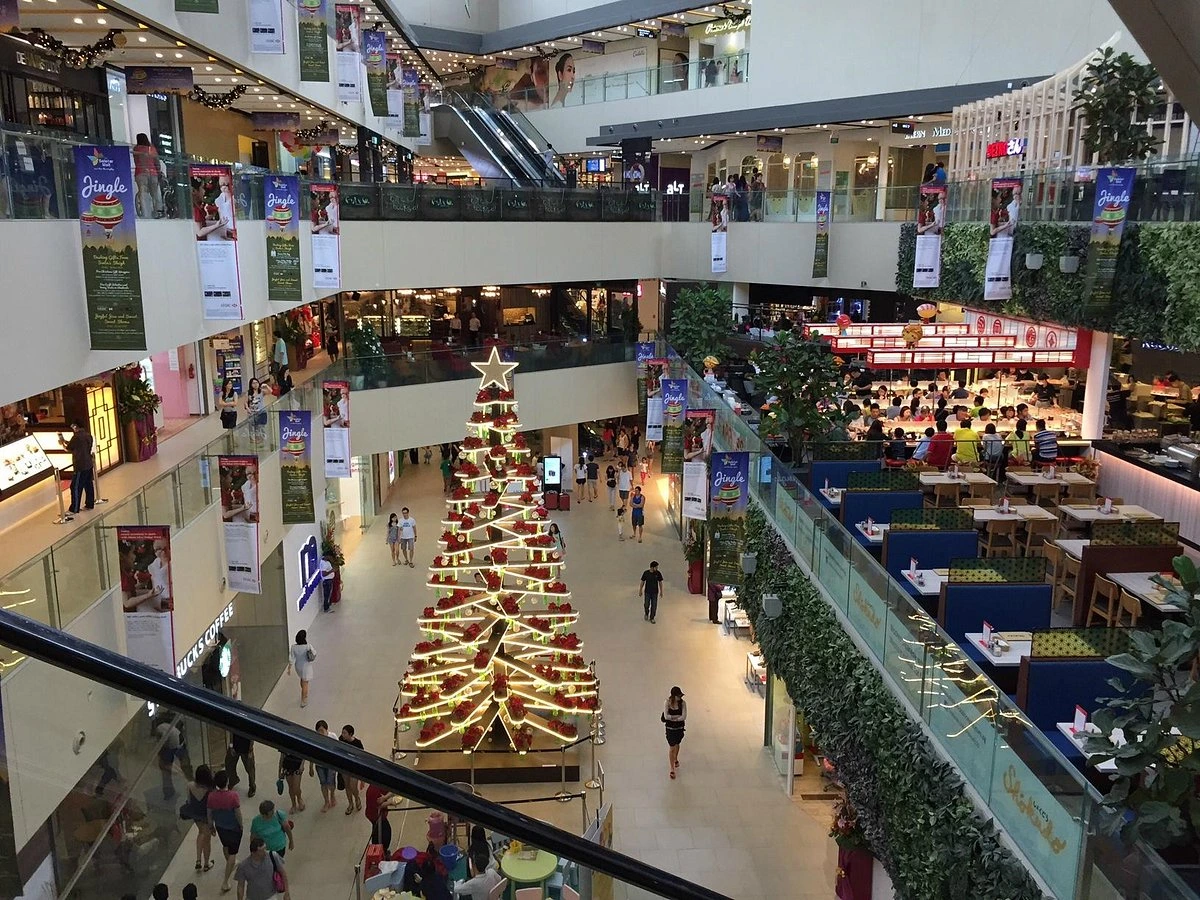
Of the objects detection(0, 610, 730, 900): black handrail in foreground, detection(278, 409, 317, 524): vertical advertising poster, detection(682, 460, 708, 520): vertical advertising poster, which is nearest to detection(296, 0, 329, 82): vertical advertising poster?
detection(278, 409, 317, 524): vertical advertising poster

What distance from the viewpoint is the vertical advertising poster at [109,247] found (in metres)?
7.33

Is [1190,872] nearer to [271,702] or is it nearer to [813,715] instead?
[813,715]

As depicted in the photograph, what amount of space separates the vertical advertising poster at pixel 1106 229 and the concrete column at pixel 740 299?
13198mm

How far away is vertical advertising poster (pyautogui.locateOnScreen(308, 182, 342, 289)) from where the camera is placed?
15141 millimetres

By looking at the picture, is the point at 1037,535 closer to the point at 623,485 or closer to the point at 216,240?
the point at 216,240

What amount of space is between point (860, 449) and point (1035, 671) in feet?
22.1

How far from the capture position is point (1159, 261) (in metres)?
10.3

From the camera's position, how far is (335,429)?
14.8m

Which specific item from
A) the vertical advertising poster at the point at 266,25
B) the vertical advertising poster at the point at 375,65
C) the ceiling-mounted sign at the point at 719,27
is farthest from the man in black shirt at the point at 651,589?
the ceiling-mounted sign at the point at 719,27

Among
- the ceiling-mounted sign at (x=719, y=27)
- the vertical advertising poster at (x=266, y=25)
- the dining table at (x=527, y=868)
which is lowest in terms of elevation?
the dining table at (x=527, y=868)

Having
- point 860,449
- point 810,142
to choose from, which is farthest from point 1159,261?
point 810,142

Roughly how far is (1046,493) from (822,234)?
932 cm

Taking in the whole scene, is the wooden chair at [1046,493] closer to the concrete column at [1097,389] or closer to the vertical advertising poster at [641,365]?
the concrete column at [1097,389]

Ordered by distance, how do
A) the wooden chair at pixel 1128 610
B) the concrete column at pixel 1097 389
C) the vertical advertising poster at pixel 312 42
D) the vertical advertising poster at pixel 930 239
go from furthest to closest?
the vertical advertising poster at pixel 930 239, the concrete column at pixel 1097 389, the vertical advertising poster at pixel 312 42, the wooden chair at pixel 1128 610
